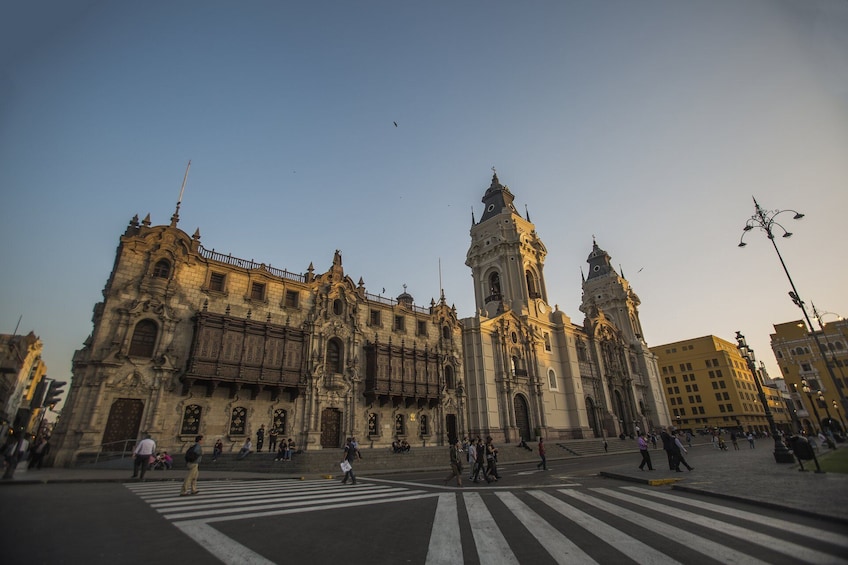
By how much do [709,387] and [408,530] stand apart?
95.8 metres

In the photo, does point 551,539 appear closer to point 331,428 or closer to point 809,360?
point 331,428

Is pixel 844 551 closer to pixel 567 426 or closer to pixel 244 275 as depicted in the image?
pixel 244 275

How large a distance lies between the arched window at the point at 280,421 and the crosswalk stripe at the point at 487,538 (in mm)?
20742

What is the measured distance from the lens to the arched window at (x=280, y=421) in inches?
1041

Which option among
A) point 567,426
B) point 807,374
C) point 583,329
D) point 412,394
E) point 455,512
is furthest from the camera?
point 807,374

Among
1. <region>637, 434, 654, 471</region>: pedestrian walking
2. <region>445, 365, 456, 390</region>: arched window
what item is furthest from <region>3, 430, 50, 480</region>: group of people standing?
<region>445, 365, 456, 390</region>: arched window

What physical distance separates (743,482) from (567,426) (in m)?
32.9

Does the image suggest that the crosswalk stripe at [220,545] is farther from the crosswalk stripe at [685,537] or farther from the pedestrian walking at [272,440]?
the pedestrian walking at [272,440]

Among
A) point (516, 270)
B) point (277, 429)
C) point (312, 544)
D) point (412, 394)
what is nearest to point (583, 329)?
point (516, 270)

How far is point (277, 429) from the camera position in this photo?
26.4 metres

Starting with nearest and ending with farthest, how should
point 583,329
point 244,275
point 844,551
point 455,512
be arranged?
point 844,551 < point 455,512 < point 244,275 < point 583,329

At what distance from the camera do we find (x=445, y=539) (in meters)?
6.39

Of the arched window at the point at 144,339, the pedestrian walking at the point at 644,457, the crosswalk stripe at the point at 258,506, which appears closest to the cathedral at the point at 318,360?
the arched window at the point at 144,339

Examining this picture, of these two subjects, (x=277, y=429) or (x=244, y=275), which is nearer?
(x=277, y=429)
